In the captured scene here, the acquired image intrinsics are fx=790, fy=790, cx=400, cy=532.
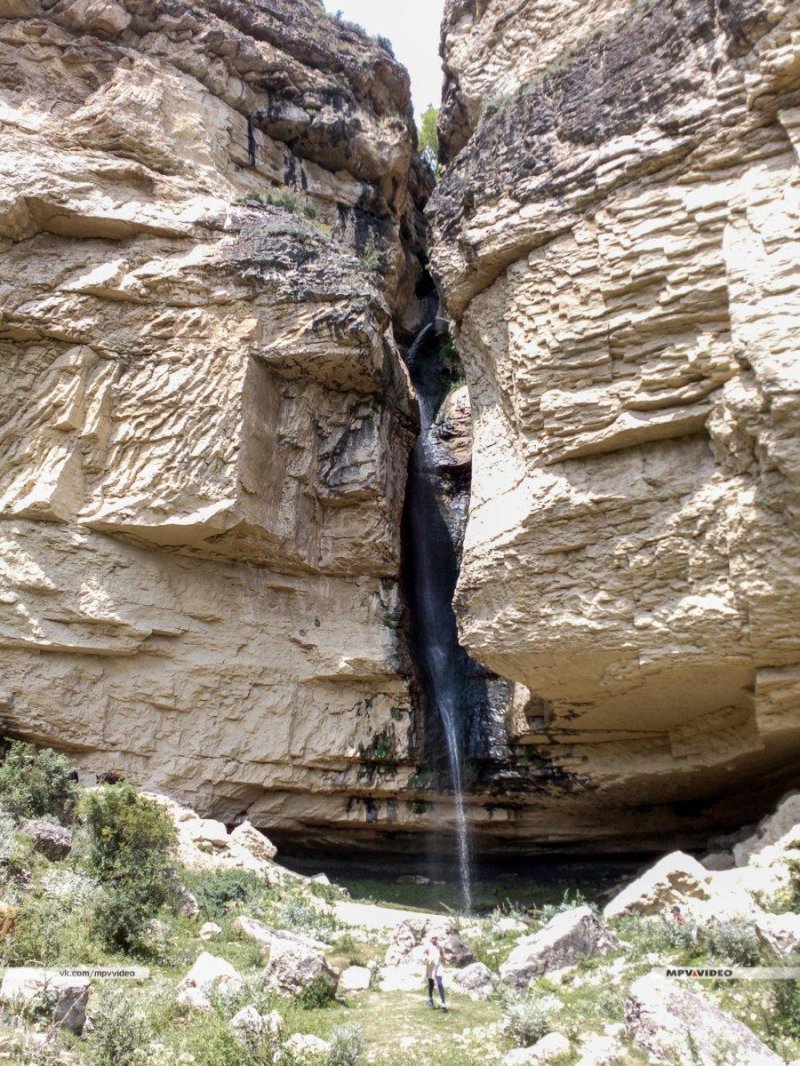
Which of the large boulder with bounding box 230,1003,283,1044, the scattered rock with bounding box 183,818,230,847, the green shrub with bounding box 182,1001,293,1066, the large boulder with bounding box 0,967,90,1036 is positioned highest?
the scattered rock with bounding box 183,818,230,847

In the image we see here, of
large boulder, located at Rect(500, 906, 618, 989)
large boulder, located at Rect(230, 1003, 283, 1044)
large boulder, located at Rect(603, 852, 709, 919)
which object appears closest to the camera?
large boulder, located at Rect(230, 1003, 283, 1044)

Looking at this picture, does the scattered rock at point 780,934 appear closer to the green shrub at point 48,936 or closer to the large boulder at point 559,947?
the large boulder at point 559,947

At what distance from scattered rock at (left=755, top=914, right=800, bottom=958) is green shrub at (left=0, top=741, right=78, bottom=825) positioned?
1071cm

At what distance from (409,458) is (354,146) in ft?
29.2

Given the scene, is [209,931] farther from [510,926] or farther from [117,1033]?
[510,926]

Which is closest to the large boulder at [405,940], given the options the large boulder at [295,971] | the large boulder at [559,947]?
the large boulder at [559,947]

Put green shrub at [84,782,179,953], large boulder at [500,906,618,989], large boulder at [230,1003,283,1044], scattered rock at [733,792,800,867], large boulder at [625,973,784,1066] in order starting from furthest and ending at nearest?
scattered rock at [733,792,800,867]
green shrub at [84,782,179,953]
large boulder at [500,906,618,989]
large boulder at [230,1003,283,1044]
large boulder at [625,973,784,1066]

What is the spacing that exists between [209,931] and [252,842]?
14.5 feet

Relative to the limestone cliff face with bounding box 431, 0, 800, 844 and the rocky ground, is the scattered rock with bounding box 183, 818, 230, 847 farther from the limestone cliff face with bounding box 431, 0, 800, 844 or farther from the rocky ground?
the limestone cliff face with bounding box 431, 0, 800, 844

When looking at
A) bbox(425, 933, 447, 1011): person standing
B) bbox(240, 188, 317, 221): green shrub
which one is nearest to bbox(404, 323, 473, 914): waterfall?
bbox(240, 188, 317, 221): green shrub

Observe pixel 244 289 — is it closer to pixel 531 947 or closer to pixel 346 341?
pixel 346 341

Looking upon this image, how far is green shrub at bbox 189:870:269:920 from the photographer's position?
36.3ft

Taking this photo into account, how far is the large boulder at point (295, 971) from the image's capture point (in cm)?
781

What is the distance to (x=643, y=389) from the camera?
11844 mm
